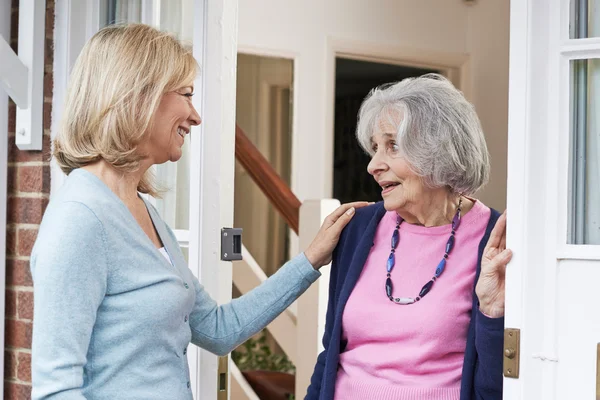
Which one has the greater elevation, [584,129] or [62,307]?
[584,129]

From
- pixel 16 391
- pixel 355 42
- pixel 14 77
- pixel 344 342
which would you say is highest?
pixel 355 42

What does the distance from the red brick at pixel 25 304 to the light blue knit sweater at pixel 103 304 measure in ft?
3.11

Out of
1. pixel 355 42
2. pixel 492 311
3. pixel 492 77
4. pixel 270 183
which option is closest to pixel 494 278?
pixel 492 311

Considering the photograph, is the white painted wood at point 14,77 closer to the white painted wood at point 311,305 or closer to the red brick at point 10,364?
the red brick at point 10,364

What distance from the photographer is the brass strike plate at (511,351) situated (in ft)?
5.28

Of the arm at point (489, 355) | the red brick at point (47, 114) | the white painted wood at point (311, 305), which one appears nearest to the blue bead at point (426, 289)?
the arm at point (489, 355)

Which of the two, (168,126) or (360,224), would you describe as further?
(360,224)

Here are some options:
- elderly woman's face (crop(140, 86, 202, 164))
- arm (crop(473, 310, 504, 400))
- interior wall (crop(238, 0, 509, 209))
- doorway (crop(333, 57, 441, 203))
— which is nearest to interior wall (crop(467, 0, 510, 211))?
interior wall (crop(238, 0, 509, 209))

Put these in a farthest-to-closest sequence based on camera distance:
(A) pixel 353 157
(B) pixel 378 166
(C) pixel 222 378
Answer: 1. (A) pixel 353 157
2. (C) pixel 222 378
3. (B) pixel 378 166

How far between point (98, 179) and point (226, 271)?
0.69 metres

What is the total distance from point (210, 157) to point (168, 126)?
1.54 feet

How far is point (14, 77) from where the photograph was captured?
2.59m

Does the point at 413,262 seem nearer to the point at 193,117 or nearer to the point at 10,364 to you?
the point at 193,117

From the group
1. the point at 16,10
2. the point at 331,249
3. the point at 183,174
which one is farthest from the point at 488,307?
the point at 16,10
